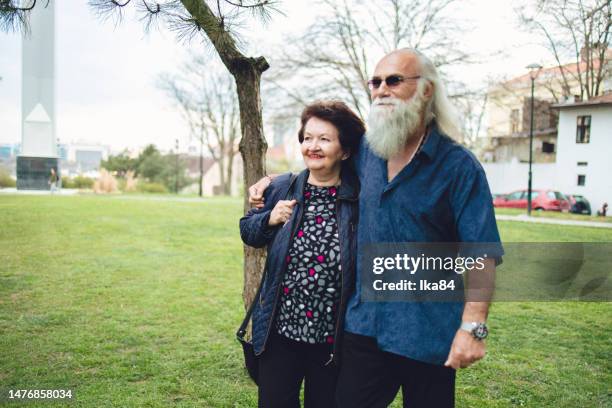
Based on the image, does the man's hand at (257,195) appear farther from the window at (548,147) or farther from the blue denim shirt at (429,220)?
the window at (548,147)

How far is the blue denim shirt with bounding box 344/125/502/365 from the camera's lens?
180cm

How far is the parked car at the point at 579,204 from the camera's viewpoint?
8.35 m

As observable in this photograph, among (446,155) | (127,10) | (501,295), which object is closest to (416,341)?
(446,155)

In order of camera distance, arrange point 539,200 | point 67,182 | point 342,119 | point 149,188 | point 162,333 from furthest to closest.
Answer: point 149,188
point 67,182
point 539,200
point 162,333
point 342,119

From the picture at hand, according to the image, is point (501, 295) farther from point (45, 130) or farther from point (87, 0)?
point (45, 130)

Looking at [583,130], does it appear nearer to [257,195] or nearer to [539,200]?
[257,195]

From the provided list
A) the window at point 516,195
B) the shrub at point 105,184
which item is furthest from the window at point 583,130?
the shrub at point 105,184

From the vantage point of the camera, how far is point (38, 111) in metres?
10.7

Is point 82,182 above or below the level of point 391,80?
below

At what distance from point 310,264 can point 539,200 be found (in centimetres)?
1563

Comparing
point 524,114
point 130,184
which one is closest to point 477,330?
point 524,114

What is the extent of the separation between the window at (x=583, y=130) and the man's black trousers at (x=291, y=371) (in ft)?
22.5

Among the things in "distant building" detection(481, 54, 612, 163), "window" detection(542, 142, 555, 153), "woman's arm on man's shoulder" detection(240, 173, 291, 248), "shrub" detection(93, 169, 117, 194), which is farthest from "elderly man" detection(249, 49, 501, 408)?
"shrub" detection(93, 169, 117, 194)

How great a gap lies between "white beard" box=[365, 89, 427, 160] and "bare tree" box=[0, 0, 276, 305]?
160 centimetres
